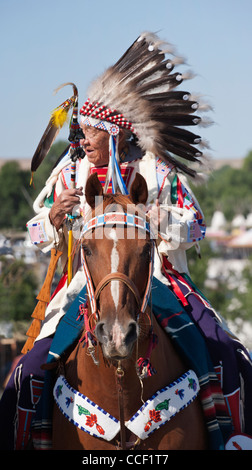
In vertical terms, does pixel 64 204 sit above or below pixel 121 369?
above

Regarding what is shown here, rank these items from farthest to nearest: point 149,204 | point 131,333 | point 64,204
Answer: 1. point 149,204
2. point 64,204
3. point 131,333

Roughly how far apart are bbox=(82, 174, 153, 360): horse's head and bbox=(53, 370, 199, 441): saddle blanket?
84 centimetres

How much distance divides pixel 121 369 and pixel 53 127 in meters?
2.77

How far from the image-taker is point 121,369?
212 inches

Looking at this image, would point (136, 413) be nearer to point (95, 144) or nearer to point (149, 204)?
point (149, 204)

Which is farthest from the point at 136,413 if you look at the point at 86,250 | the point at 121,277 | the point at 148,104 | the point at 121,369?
the point at 148,104

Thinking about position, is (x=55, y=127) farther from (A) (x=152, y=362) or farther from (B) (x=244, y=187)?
(B) (x=244, y=187)

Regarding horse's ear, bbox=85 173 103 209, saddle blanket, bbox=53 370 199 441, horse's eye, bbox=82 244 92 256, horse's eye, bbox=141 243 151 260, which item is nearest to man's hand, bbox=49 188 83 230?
horse's ear, bbox=85 173 103 209

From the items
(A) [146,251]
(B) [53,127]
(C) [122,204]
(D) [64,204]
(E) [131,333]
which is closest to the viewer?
(E) [131,333]

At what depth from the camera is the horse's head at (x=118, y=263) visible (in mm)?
4922

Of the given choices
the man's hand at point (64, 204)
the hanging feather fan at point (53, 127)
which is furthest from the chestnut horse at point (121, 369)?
the hanging feather fan at point (53, 127)

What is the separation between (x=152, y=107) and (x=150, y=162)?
566 mm

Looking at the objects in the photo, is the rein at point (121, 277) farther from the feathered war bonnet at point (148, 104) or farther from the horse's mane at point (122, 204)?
the feathered war bonnet at point (148, 104)

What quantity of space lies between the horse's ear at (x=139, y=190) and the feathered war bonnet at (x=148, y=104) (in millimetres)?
1228
